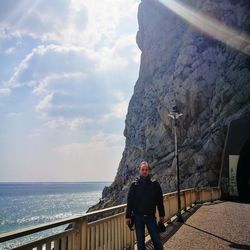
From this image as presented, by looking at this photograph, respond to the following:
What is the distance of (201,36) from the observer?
55.0m

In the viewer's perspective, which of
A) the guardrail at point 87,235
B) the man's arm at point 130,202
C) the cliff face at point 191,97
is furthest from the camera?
the cliff face at point 191,97

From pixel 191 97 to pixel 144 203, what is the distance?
44.5m

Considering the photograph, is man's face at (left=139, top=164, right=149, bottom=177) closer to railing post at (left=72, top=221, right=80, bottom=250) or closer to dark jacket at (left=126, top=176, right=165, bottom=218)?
dark jacket at (left=126, top=176, right=165, bottom=218)

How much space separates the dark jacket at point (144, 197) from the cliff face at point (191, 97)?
32.8 m

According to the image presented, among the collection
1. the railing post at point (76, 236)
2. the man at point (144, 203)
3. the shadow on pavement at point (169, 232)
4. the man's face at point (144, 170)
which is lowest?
the shadow on pavement at point (169, 232)

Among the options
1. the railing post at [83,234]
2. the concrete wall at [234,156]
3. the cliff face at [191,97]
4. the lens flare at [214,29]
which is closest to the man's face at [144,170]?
the railing post at [83,234]

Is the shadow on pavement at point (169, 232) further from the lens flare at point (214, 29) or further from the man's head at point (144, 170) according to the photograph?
the lens flare at point (214, 29)

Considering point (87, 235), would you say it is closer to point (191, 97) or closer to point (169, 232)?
point (169, 232)

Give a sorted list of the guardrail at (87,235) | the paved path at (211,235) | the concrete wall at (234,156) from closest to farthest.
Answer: the guardrail at (87,235) < the paved path at (211,235) < the concrete wall at (234,156)

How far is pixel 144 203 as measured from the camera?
6086 millimetres

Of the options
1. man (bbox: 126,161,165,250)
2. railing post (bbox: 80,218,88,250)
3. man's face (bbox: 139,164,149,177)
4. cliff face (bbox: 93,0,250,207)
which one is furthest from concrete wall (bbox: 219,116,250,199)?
railing post (bbox: 80,218,88,250)

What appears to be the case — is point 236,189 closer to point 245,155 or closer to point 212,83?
point 245,155

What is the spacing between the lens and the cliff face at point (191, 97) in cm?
4092

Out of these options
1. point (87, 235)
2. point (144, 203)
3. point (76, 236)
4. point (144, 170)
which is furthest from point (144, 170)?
point (76, 236)
